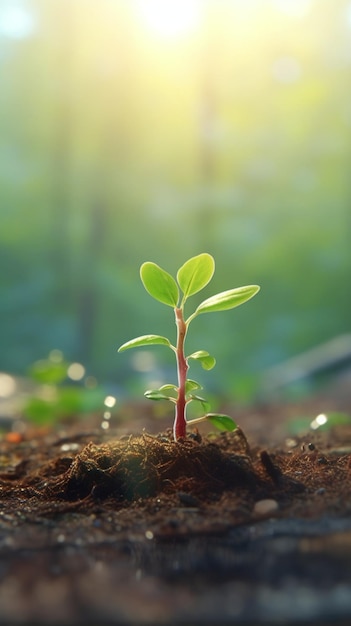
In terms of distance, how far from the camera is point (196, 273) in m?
1.35

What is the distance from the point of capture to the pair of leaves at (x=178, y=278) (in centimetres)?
133

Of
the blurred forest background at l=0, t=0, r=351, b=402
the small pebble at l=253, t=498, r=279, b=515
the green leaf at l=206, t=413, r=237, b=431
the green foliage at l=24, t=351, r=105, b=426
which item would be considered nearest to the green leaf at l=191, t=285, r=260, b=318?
the green leaf at l=206, t=413, r=237, b=431

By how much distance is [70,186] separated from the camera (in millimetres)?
13359

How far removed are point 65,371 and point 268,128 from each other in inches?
466

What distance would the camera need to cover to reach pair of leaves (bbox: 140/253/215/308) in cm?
133

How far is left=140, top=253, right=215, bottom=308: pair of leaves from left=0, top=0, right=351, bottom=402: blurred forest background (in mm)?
11124

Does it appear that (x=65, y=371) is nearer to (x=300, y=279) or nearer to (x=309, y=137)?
(x=300, y=279)

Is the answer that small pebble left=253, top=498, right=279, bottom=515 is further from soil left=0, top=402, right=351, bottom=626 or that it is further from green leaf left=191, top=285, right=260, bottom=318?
green leaf left=191, top=285, right=260, bottom=318

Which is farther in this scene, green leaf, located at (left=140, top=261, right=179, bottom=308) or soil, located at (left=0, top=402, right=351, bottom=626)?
green leaf, located at (left=140, top=261, right=179, bottom=308)

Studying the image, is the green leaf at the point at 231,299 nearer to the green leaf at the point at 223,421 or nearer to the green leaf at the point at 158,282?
the green leaf at the point at 158,282

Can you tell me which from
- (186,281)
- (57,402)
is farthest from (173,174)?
(186,281)

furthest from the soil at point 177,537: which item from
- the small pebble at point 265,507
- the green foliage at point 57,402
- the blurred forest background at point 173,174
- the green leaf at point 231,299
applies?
the blurred forest background at point 173,174

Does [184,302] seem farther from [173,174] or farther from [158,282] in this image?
[173,174]

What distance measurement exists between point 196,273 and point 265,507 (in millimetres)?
499
